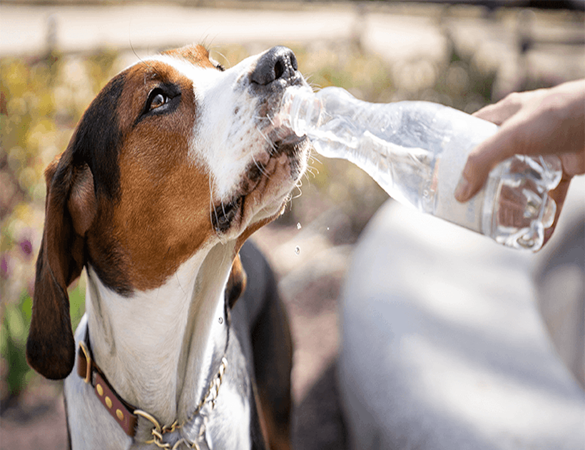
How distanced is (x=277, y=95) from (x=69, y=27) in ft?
18.1

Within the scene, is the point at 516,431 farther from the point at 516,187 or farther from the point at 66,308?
the point at 66,308

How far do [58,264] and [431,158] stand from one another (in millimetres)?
1229

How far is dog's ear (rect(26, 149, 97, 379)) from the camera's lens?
165 cm

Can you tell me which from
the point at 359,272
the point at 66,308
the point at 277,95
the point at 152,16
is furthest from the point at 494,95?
the point at 66,308

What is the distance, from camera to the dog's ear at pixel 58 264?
5.42 feet

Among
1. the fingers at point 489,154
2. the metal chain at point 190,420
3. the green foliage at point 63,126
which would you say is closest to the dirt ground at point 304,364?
the green foliage at point 63,126

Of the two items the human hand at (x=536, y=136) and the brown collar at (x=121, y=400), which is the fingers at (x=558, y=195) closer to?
the human hand at (x=536, y=136)

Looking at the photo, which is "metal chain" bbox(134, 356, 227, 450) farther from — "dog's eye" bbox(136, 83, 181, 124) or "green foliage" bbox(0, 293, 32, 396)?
"green foliage" bbox(0, 293, 32, 396)

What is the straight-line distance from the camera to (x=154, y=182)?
1718 millimetres

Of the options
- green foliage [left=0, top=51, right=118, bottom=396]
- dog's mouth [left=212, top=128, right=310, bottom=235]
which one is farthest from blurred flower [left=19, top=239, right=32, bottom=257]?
dog's mouth [left=212, top=128, right=310, bottom=235]

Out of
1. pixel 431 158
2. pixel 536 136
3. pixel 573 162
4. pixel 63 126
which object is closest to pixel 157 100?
pixel 431 158

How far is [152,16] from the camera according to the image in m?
7.33

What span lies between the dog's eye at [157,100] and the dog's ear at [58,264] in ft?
1.07

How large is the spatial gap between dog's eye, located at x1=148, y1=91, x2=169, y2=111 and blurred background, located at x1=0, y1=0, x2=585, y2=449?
1.93 ft
